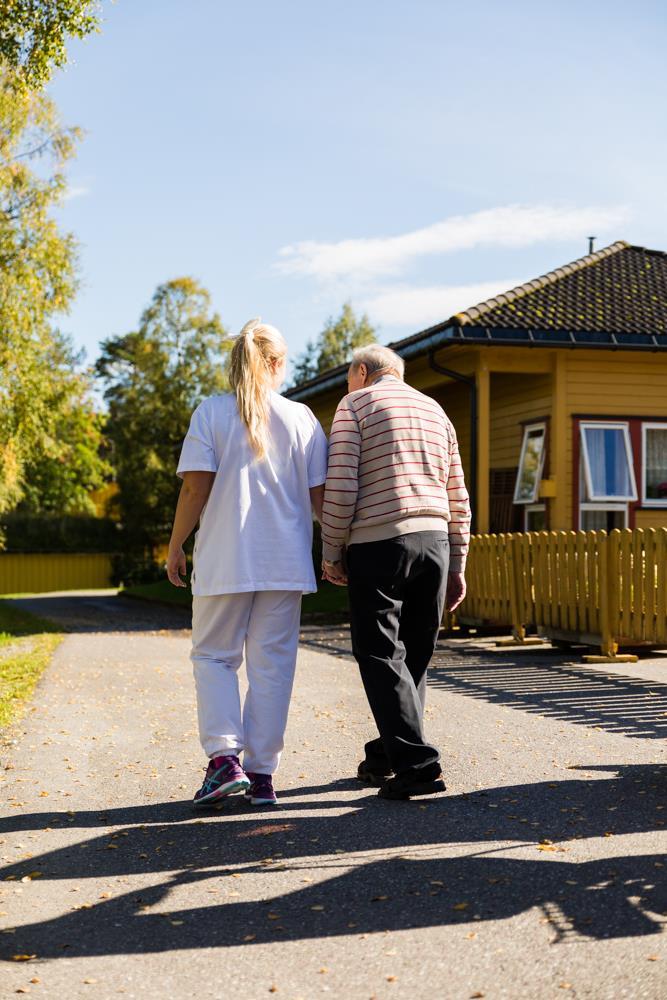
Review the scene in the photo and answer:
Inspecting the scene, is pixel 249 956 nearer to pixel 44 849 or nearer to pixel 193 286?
pixel 44 849

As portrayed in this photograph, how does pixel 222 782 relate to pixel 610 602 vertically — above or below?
below

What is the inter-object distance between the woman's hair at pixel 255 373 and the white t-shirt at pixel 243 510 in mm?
55

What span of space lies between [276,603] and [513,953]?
2.31 metres

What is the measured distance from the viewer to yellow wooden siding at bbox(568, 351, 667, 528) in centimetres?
1820

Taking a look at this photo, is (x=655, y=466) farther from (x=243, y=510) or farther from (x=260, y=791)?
(x=260, y=791)

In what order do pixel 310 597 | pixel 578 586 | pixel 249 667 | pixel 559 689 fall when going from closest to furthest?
pixel 249 667
pixel 559 689
pixel 578 586
pixel 310 597

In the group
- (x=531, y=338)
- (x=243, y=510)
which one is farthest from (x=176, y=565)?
(x=531, y=338)

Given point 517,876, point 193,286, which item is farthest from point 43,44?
point 193,286

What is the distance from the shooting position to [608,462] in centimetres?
1836

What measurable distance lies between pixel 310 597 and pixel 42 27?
13.3 meters

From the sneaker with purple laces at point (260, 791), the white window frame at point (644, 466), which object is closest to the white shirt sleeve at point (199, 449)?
the sneaker with purple laces at point (260, 791)

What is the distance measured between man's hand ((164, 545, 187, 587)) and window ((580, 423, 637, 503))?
43.9ft

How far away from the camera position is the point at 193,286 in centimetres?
4803

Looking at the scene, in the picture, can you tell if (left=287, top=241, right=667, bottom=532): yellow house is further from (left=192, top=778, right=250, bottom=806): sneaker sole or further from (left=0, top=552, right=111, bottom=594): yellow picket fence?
(left=0, top=552, right=111, bottom=594): yellow picket fence
